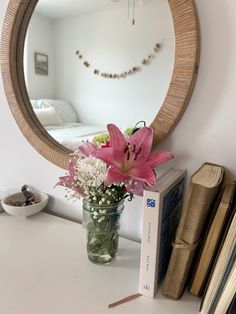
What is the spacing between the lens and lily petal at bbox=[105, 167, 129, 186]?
0.58 metres

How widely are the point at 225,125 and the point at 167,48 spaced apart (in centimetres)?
23

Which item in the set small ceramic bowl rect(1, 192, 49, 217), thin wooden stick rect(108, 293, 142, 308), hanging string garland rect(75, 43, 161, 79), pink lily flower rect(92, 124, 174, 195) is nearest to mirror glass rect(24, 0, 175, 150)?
hanging string garland rect(75, 43, 161, 79)

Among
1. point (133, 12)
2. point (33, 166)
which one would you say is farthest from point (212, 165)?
point (33, 166)

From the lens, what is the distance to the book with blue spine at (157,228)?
1.78 feet

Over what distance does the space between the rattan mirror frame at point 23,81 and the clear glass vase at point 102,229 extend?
0.68ft

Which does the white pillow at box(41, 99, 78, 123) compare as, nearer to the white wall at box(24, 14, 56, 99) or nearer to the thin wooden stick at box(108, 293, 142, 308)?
the white wall at box(24, 14, 56, 99)

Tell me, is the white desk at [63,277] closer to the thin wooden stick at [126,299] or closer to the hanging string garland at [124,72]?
the thin wooden stick at [126,299]

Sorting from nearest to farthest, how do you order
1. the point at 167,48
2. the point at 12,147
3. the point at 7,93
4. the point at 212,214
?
the point at 212,214
the point at 167,48
the point at 7,93
the point at 12,147

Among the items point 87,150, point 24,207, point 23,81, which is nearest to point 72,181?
point 87,150

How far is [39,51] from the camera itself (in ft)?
2.92

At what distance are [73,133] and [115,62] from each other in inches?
9.9

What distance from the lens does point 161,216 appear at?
1.82 ft

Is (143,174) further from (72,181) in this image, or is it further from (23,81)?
(23,81)

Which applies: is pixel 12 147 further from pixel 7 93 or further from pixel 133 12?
pixel 133 12
